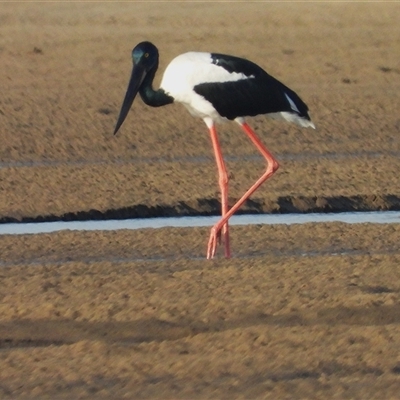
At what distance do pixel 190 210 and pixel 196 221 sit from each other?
0.23m

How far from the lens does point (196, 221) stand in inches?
335

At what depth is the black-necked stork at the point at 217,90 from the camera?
306 inches

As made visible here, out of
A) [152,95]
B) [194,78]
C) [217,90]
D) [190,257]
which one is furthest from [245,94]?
[190,257]

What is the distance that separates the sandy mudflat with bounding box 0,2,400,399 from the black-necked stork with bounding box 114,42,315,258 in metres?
0.69

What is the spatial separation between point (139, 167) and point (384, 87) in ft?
14.1

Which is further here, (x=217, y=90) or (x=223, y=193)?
(x=223, y=193)

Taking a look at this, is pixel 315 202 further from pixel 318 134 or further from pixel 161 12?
pixel 161 12

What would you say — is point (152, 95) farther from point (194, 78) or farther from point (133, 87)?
point (194, 78)

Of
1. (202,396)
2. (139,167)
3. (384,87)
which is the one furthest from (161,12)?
(202,396)

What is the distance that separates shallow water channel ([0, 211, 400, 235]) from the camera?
8.22 meters

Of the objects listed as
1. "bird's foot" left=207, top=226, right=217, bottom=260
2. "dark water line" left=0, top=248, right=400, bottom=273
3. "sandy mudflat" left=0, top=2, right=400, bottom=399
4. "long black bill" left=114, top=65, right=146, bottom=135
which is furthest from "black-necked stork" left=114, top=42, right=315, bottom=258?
"sandy mudflat" left=0, top=2, right=400, bottom=399

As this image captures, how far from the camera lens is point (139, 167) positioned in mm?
9898

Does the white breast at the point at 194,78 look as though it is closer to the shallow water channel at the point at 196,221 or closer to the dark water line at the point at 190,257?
the shallow water channel at the point at 196,221

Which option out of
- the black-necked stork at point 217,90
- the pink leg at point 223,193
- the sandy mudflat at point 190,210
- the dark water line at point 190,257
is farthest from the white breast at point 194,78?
the dark water line at point 190,257
